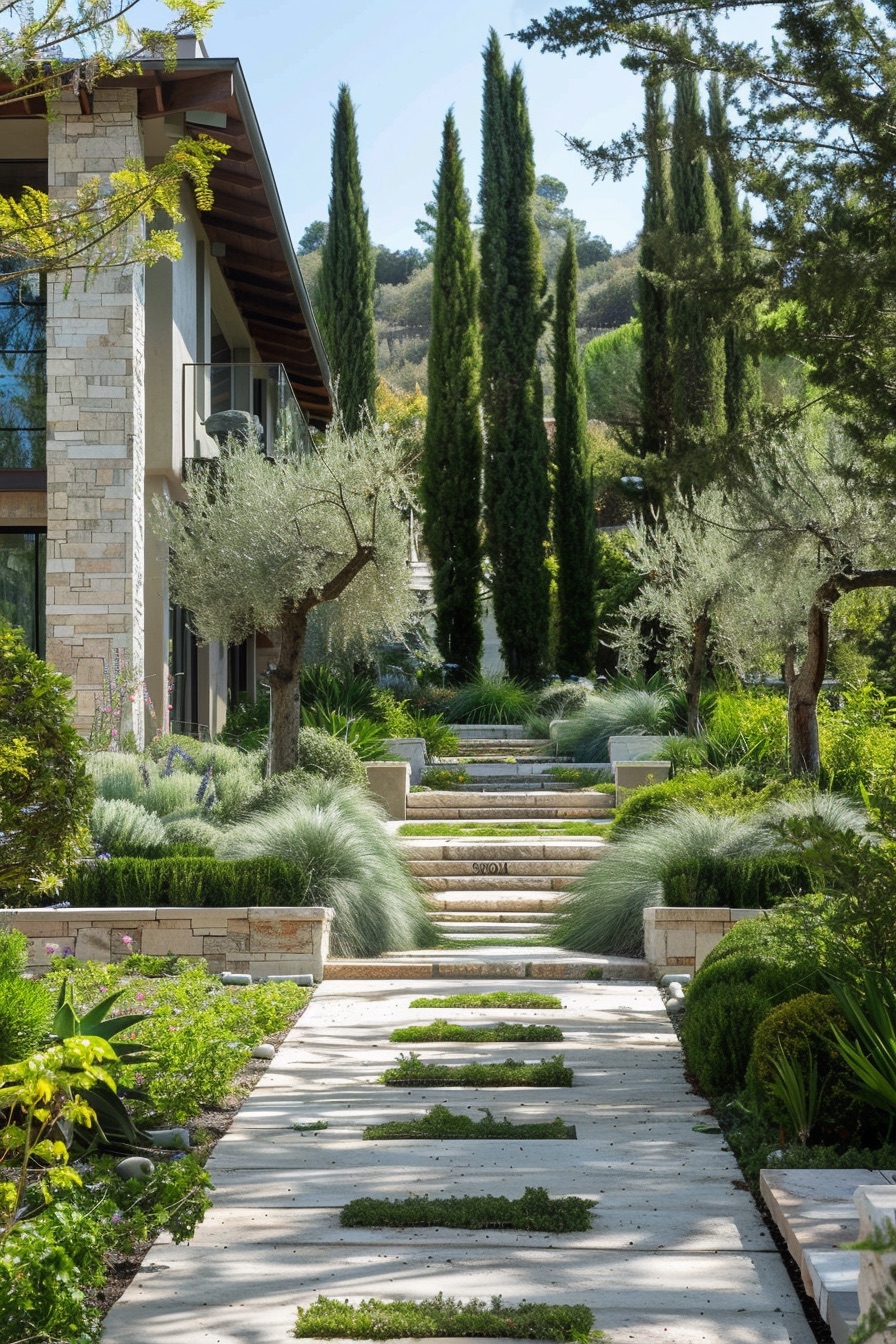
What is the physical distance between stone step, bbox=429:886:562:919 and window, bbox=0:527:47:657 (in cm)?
635

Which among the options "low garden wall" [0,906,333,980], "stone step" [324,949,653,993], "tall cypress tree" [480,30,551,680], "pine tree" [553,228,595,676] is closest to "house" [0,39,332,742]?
"low garden wall" [0,906,333,980]

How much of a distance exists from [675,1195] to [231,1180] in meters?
1.50

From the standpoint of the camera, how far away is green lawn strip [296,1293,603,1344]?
11.5ft

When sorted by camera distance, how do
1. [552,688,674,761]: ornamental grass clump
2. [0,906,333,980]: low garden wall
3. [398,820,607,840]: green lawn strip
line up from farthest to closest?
[552,688,674,761]: ornamental grass clump
[398,820,607,840]: green lawn strip
[0,906,333,980]: low garden wall

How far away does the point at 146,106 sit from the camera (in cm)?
1376

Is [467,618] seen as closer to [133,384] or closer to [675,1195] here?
[133,384]

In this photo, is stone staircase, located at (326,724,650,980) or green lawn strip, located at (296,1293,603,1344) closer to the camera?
green lawn strip, located at (296,1293,603,1344)

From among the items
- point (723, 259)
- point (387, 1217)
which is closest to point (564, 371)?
point (723, 259)

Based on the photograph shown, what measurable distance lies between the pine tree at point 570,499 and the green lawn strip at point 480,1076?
18585 millimetres

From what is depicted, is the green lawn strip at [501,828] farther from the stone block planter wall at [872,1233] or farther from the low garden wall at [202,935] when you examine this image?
the stone block planter wall at [872,1233]

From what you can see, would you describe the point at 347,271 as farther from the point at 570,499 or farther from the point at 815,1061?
the point at 815,1061

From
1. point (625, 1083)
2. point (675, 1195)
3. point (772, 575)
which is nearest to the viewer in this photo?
point (675, 1195)

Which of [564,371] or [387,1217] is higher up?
[564,371]

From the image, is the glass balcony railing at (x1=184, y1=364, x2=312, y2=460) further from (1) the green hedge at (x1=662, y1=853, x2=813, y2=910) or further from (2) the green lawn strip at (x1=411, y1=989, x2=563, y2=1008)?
(2) the green lawn strip at (x1=411, y1=989, x2=563, y2=1008)
